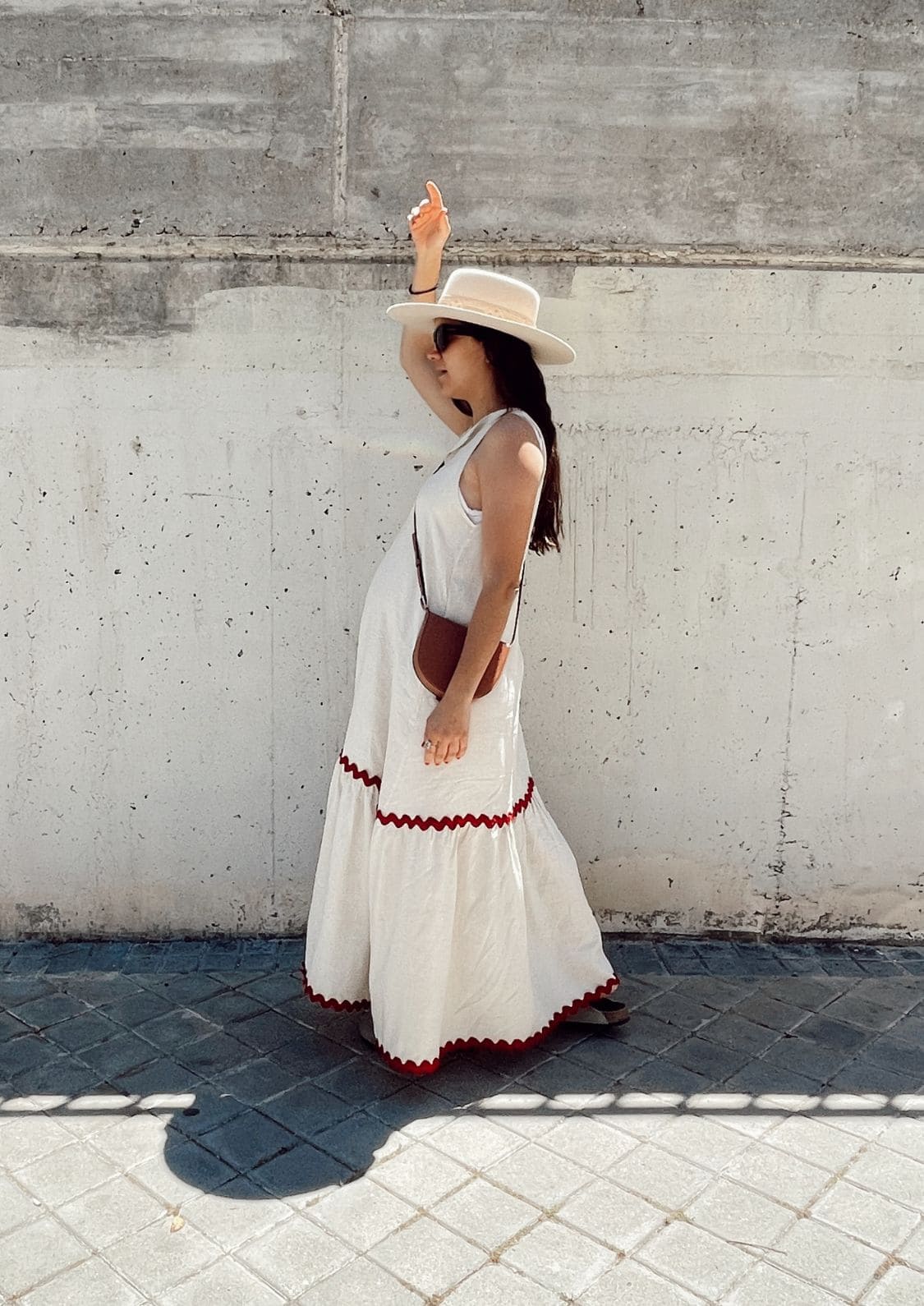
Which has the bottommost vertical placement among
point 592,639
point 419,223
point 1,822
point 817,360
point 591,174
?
point 1,822

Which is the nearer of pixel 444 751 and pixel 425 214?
pixel 444 751

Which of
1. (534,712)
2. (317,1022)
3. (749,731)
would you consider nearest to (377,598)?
(534,712)

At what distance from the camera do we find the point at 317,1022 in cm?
329

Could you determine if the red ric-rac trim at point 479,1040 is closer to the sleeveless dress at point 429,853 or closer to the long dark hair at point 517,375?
the sleeveless dress at point 429,853

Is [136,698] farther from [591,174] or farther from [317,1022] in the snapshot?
[591,174]

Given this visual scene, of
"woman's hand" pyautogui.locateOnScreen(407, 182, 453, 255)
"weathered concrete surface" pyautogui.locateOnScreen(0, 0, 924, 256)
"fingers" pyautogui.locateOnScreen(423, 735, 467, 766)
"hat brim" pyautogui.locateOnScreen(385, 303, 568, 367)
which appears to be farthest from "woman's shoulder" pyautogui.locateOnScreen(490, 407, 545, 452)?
→ "weathered concrete surface" pyautogui.locateOnScreen(0, 0, 924, 256)

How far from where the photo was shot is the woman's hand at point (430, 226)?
302 centimetres

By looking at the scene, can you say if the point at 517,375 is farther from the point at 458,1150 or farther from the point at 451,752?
the point at 458,1150

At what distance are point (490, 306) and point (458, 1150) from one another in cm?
212

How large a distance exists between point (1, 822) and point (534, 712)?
191 cm

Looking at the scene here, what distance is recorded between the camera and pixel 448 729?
2801mm

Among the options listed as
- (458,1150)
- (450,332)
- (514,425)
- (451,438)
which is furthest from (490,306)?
(458,1150)

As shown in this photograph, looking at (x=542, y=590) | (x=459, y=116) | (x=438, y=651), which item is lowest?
(x=438, y=651)

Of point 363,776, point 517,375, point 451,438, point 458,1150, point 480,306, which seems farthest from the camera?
point 451,438
